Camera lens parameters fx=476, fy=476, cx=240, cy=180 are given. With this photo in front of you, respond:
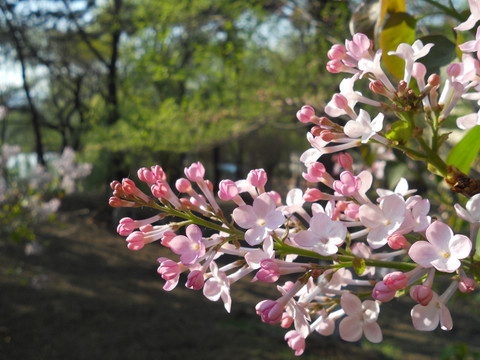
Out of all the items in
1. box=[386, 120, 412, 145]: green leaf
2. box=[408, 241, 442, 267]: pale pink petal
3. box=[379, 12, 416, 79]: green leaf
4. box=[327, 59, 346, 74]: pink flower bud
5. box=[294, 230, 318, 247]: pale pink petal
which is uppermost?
box=[379, 12, 416, 79]: green leaf

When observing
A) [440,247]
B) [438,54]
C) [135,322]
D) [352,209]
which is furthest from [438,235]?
[135,322]

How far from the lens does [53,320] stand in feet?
13.5

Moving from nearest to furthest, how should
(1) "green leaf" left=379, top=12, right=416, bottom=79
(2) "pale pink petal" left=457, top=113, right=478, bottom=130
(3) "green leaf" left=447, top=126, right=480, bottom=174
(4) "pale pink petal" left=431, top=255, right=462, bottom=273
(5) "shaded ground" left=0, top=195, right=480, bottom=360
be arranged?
(4) "pale pink petal" left=431, top=255, right=462, bottom=273 < (2) "pale pink petal" left=457, top=113, right=478, bottom=130 < (3) "green leaf" left=447, top=126, right=480, bottom=174 < (1) "green leaf" left=379, top=12, right=416, bottom=79 < (5) "shaded ground" left=0, top=195, right=480, bottom=360

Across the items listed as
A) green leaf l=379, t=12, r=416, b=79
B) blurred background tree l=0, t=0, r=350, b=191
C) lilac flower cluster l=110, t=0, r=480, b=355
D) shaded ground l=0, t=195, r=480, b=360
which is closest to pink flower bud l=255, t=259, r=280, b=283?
lilac flower cluster l=110, t=0, r=480, b=355

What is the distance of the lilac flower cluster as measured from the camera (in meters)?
0.40

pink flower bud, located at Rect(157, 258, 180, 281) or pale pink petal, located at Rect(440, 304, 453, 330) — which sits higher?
pink flower bud, located at Rect(157, 258, 180, 281)

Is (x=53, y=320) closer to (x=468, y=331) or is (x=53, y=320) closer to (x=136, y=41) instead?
(x=136, y=41)

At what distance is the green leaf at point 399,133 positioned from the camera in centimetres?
46

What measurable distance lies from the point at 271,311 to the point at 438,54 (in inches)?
17.8

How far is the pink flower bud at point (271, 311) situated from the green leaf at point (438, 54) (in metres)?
0.41

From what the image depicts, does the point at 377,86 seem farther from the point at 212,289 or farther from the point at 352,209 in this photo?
the point at 212,289

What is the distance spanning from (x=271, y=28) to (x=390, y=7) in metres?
4.56

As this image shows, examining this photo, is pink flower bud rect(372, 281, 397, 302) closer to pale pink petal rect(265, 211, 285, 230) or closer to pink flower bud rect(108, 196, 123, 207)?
pale pink petal rect(265, 211, 285, 230)

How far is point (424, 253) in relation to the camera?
1.22 ft
